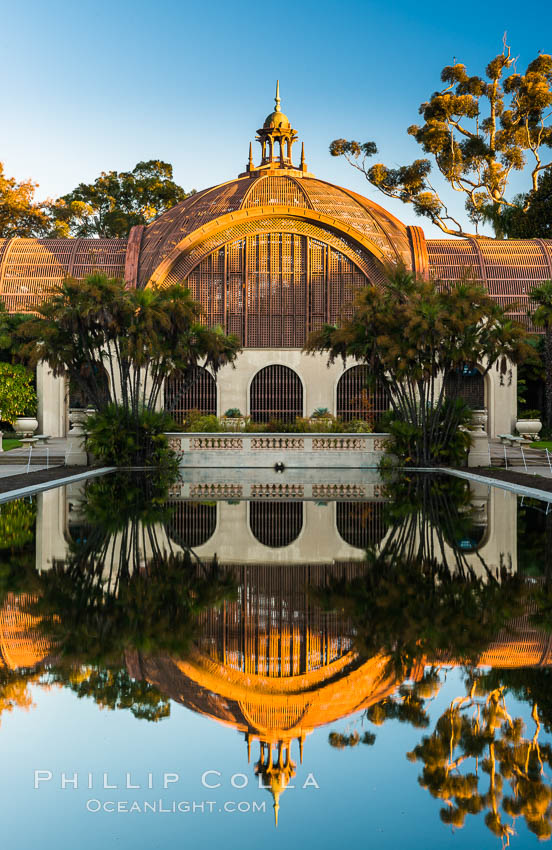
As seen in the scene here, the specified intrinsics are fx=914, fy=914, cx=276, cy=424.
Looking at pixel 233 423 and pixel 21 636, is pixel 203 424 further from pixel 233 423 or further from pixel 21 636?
pixel 21 636

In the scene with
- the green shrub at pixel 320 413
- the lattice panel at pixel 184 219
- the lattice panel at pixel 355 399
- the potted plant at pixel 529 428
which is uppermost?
the lattice panel at pixel 184 219

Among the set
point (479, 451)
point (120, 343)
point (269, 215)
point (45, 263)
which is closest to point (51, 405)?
point (45, 263)

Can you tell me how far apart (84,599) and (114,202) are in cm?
5869

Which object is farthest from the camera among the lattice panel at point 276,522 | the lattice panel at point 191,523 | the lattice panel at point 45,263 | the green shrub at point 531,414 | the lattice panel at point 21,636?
the lattice panel at point 45,263

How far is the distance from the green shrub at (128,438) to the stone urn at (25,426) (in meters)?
14.0

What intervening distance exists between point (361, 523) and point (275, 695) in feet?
27.9

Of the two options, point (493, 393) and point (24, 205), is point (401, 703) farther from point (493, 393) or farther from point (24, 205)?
point (24, 205)

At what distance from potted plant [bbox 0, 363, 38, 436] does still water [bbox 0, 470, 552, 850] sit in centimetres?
3062

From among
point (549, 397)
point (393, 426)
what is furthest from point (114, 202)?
point (393, 426)

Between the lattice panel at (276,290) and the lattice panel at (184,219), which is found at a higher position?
the lattice panel at (184,219)

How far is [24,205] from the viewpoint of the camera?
58469mm

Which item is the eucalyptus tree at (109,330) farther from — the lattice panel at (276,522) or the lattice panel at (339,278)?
the lattice panel at (339,278)

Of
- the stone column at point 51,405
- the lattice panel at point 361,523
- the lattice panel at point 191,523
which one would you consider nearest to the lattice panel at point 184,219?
the stone column at point 51,405

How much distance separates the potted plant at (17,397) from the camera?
40750mm
